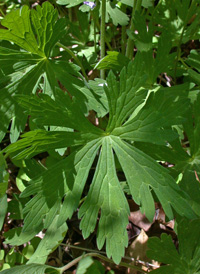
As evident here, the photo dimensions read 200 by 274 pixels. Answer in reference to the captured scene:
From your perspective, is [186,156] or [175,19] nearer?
[186,156]

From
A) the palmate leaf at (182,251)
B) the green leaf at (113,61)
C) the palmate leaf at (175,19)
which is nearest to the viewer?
the palmate leaf at (182,251)

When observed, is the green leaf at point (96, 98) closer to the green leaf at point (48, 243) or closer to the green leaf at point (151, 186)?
the green leaf at point (151, 186)

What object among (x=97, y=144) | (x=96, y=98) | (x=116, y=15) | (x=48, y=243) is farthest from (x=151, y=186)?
(x=116, y=15)

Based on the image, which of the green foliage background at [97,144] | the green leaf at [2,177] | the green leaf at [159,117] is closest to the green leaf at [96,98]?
the green foliage background at [97,144]

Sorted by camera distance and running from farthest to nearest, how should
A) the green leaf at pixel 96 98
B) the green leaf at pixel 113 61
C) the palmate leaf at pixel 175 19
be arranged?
1. the palmate leaf at pixel 175 19
2. the green leaf at pixel 113 61
3. the green leaf at pixel 96 98

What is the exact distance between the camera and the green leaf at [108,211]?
1109mm

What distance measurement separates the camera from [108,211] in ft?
3.74

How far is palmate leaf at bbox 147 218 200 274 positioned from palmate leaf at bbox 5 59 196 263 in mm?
171

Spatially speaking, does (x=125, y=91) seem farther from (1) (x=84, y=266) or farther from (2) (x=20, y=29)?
(1) (x=84, y=266)

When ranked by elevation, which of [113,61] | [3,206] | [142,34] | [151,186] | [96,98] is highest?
[142,34]

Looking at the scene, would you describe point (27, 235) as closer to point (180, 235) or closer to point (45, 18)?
point (180, 235)

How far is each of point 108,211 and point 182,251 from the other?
390 millimetres

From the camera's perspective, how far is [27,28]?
122 centimetres

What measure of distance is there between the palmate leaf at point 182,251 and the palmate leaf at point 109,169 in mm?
171
